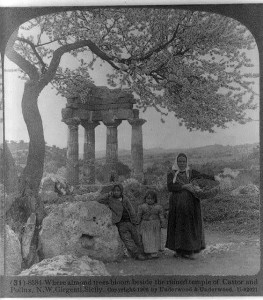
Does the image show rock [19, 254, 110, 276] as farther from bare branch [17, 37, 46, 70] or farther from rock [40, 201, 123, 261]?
bare branch [17, 37, 46, 70]

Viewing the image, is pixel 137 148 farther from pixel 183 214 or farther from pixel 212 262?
pixel 212 262

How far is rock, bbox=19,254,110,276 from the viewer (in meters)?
5.27

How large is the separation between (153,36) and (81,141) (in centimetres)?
136

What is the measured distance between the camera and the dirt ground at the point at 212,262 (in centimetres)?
527

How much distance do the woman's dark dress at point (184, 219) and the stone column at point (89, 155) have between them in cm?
83

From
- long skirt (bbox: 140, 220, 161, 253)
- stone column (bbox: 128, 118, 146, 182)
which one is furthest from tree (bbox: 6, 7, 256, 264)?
long skirt (bbox: 140, 220, 161, 253)

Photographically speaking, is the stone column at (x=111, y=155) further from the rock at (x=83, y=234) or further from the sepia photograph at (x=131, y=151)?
the rock at (x=83, y=234)

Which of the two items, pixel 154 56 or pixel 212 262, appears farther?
pixel 154 56

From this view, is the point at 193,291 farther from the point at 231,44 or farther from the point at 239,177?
the point at 231,44

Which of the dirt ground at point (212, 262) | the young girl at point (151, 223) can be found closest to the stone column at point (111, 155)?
the young girl at point (151, 223)

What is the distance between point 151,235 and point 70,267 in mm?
910

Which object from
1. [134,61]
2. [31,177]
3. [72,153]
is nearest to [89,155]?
[72,153]

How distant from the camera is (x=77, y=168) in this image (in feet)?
17.9

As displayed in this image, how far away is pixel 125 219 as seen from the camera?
5.34 metres
